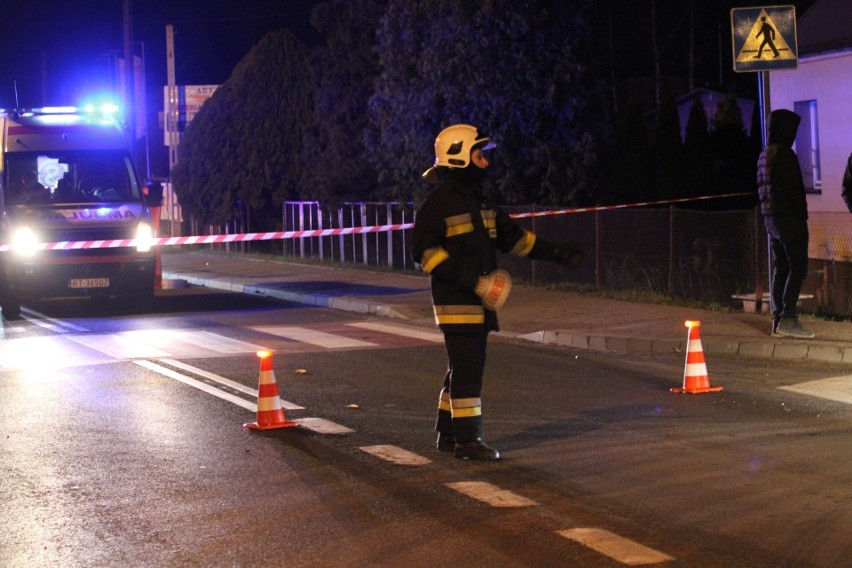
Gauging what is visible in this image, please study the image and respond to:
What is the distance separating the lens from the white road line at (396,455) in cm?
788

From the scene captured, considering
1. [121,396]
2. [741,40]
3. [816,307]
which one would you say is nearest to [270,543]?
[121,396]

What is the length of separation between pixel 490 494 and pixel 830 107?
13858mm

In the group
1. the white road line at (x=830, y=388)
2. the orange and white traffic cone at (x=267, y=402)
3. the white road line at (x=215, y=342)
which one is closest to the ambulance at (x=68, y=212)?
the white road line at (x=215, y=342)

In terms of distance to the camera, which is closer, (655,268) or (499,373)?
(499,373)

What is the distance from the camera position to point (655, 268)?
18.0 meters

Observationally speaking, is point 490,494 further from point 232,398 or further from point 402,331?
point 402,331

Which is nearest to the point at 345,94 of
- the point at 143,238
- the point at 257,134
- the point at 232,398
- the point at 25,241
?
the point at 257,134

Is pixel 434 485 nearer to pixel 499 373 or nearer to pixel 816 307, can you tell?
pixel 499 373

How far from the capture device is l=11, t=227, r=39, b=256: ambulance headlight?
59.3 ft

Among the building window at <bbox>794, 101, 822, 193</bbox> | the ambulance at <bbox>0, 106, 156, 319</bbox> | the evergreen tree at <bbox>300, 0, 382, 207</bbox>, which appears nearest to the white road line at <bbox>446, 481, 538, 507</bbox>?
the ambulance at <bbox>0, 106, 156, 319</bbox>

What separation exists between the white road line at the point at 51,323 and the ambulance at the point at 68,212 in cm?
30

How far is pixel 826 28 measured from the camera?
19.8 meters

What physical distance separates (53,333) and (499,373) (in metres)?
6.64

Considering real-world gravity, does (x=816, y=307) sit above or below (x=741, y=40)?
below
